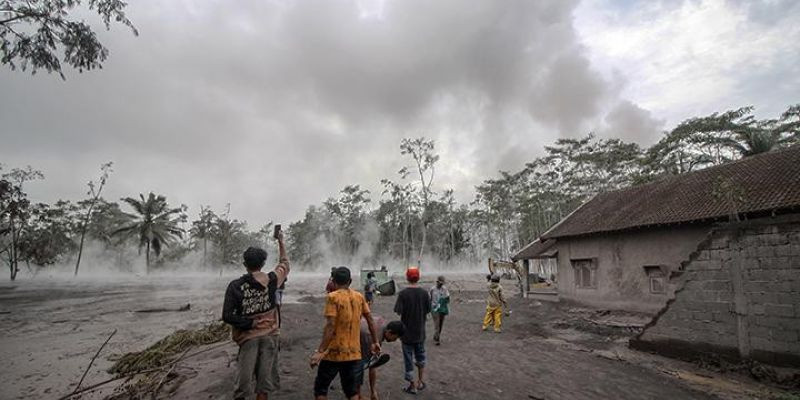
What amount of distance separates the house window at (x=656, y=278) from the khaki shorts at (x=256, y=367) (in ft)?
42.6

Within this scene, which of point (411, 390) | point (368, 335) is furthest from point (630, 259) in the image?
point (368, 335)

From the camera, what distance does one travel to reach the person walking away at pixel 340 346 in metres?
3.88

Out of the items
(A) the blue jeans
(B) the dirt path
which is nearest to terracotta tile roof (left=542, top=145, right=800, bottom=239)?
(B) the dirt path

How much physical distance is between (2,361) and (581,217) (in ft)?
64.3

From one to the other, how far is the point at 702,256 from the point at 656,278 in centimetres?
590

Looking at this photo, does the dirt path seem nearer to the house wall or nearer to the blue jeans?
the blue jeans

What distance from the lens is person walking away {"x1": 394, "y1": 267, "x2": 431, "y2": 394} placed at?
5.77 meters

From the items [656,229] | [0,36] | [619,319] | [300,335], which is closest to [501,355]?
[300,335]

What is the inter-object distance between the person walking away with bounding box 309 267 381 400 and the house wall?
12.0 meters

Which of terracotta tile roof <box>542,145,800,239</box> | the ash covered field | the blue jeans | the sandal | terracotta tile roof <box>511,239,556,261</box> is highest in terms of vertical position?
terracotta tile roof <box>542,145,800,239</box>

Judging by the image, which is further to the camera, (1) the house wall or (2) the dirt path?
(1) the house wall

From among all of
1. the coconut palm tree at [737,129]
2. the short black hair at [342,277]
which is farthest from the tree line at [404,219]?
the short black hair at [342,277]

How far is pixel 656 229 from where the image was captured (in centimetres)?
1309

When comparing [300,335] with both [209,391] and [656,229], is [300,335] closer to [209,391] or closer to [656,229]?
[209,391]
